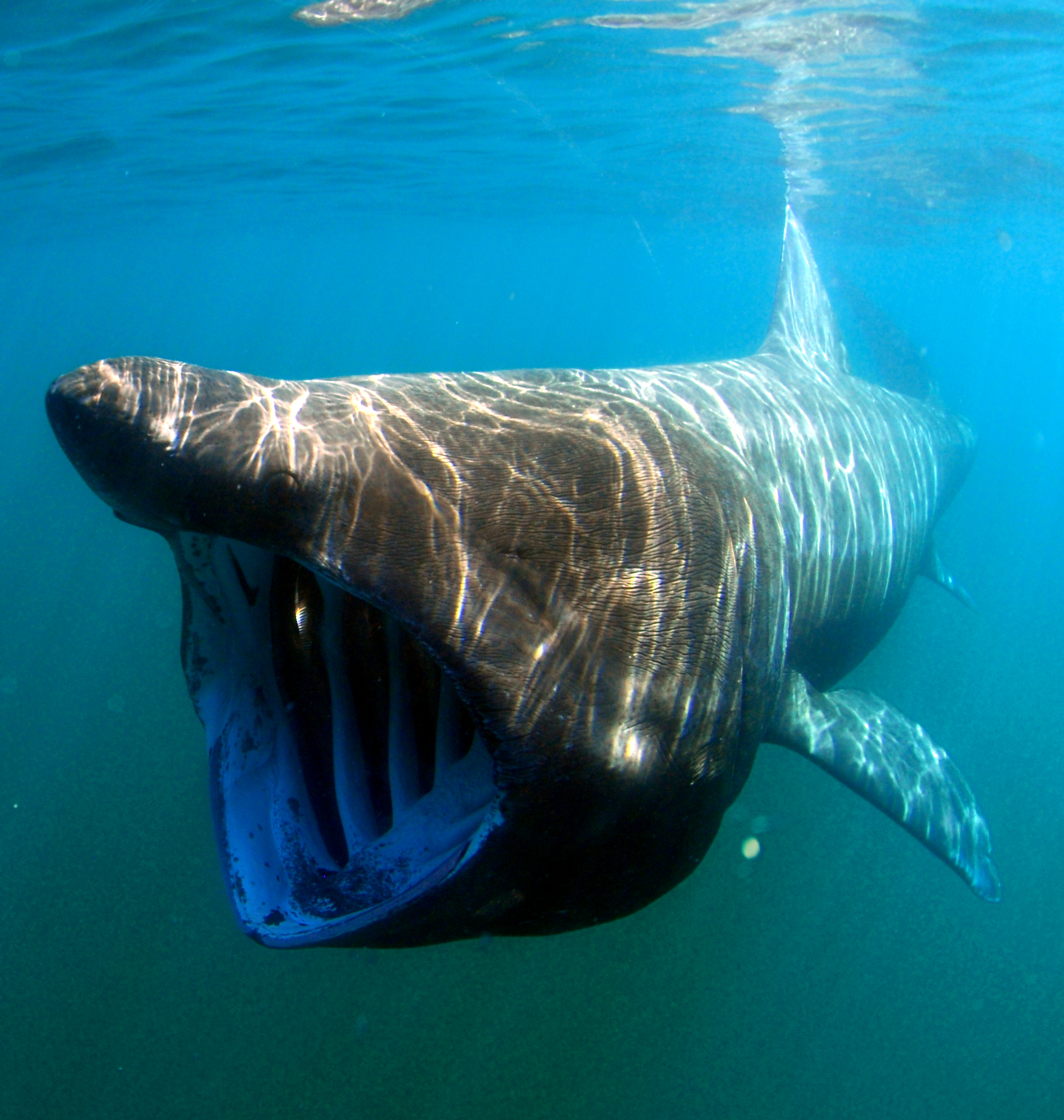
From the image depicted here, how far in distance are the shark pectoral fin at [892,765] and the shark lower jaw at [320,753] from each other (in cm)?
202

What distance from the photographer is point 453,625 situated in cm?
212

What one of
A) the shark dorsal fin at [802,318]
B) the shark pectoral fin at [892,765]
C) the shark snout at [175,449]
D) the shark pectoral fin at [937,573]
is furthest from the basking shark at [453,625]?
the shark pectoral fin at [937,573]

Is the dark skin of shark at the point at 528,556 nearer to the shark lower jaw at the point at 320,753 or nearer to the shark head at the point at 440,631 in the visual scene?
the shark head at the point at 440,631

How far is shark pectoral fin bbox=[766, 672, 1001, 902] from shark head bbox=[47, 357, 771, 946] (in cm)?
124

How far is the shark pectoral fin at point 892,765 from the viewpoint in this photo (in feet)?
14.5

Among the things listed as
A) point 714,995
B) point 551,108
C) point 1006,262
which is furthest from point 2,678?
point 1006,262

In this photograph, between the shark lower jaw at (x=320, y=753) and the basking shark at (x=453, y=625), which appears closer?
the basking shark at (x=453, y=625)

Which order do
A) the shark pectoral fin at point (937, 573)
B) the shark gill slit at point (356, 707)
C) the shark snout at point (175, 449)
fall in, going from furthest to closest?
the shark pectoral fin at point (937, 573), the shark gill slit at point (356, 707), the shark snout at point (175, 449)

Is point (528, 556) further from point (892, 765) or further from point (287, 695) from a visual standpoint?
point (892, 765)

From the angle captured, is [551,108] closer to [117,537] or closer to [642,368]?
[117,537]

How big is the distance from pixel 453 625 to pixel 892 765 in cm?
376

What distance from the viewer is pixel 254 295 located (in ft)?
417

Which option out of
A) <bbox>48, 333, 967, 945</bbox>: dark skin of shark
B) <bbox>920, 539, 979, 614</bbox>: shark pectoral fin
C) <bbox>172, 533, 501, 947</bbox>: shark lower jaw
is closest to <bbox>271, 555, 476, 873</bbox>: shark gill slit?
<bbox>172, 533, 501, 947</bbox>: shark lower jaw

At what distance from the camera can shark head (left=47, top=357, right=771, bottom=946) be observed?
2078mm
